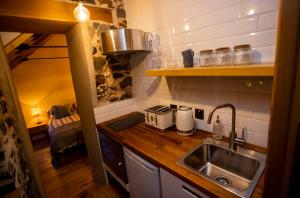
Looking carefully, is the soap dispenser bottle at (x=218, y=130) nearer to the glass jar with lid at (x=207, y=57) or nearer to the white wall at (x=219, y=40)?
the white wall at (x=219, y=40)

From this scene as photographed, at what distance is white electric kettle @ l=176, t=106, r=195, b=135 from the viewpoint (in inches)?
50.0

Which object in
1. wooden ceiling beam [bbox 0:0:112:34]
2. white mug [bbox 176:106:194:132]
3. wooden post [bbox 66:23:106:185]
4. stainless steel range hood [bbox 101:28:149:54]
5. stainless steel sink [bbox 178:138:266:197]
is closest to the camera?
stainless steel sink [bbox 178:138:266:197]

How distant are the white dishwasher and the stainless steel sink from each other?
26 centimetres

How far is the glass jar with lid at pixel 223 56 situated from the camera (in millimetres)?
956

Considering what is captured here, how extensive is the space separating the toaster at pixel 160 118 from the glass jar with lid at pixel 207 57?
1.84ft

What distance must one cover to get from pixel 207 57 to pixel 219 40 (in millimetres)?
155

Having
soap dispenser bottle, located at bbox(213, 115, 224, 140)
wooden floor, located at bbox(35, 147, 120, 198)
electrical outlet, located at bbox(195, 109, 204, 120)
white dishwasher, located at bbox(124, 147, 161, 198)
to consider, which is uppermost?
electrical outlet, located at bbox(195, 109, 204, 120)

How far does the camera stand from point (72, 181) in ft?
6.92

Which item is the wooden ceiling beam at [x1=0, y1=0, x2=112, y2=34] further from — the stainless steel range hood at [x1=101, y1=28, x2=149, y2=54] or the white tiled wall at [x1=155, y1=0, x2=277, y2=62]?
the white tiled wall at [x1=155, y1=0, x2=277, y2=62]

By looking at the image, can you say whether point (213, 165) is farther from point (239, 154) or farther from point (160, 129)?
point (160, 129)

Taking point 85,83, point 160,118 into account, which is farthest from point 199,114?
point 85,83

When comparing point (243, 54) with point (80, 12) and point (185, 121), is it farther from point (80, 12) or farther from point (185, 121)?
point (80, 12)

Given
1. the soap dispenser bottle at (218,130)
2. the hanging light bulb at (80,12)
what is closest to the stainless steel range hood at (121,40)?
the hanging light bulb at (80,12)

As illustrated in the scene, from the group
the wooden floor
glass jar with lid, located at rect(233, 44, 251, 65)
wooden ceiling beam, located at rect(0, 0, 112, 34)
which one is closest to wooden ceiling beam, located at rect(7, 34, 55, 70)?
wooden ceiling beam, located at rect(0, 0, 112, 34)
